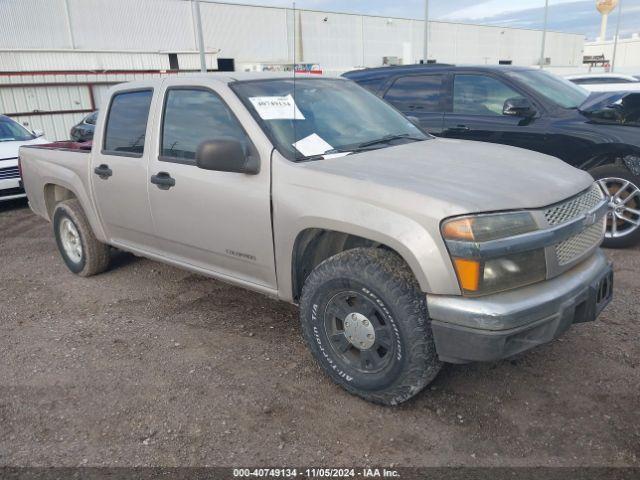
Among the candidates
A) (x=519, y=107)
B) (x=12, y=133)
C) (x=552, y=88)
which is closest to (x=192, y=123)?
(x=519, y=107)

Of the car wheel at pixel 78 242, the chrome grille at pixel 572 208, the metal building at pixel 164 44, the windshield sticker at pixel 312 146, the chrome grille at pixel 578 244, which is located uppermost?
the metal building at pixel 164 44

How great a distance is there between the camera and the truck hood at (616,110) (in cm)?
526

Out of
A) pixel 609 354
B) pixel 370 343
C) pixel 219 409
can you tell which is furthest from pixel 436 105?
pixel 219 409

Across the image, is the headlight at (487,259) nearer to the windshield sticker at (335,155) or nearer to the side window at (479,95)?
the windshield sticker at (335,155)

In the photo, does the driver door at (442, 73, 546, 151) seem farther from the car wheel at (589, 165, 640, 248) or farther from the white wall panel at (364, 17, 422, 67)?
the white wall panel at (364, 17, 422, 67)

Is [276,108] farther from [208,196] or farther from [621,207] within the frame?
[621,207]

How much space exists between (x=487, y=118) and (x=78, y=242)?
439 cm

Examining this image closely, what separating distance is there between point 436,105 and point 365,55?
45.8 meters

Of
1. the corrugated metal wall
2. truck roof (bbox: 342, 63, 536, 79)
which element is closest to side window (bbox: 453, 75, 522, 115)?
truck roof (bbox: 342, 63, 536, 79)

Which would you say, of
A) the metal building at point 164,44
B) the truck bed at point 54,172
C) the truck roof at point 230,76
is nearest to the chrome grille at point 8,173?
the truck bed at point 54,172

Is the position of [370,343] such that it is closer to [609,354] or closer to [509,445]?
[509,445]

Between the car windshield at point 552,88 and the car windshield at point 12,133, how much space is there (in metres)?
7.80

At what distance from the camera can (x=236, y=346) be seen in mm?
3658

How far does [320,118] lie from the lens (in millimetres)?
3500
